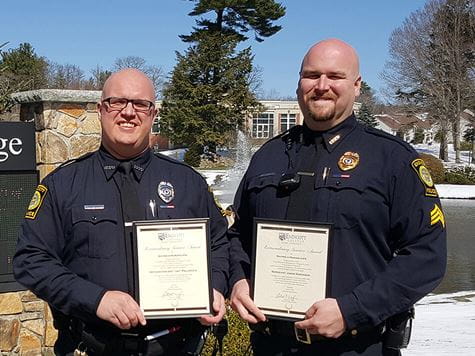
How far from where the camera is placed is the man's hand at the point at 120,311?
93.0 inches

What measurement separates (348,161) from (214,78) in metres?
35.9

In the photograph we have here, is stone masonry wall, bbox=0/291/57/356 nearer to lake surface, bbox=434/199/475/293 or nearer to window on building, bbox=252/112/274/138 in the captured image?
lake surface, bbox=434/199/475/293

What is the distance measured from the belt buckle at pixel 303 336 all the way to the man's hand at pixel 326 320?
6 cm

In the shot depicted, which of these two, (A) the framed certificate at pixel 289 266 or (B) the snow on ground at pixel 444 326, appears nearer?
(A) the framed certificate at pixel 289 266

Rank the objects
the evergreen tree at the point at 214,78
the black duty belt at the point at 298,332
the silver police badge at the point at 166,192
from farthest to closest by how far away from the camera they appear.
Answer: the evergreen tree at the point at 214,78 < the silver police badge at the point at 166,192 < the black duty belt at the point at 298,332

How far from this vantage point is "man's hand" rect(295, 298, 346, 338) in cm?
227

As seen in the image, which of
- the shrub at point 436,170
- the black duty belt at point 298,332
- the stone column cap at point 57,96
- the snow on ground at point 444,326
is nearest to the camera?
the black duty belt at point 298,332

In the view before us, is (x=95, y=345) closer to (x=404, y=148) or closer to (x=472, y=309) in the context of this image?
(x=404, y=148)

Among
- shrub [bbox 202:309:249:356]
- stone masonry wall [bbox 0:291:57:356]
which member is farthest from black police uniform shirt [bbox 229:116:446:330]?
stone masonry wall [bbox 0:291:57:356]

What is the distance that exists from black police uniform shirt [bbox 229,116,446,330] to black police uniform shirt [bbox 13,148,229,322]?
1.46 ft

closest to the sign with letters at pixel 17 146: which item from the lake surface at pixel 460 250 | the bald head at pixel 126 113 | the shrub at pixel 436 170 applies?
the bald head at pixel 126 113

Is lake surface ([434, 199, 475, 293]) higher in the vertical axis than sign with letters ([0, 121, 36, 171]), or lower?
lower

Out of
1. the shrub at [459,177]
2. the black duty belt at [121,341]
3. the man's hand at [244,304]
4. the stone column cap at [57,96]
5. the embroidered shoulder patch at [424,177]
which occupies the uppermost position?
the stone column cap at [57,96]

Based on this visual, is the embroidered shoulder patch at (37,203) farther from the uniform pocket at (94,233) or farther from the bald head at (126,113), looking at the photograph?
the bald head at (126,113)
